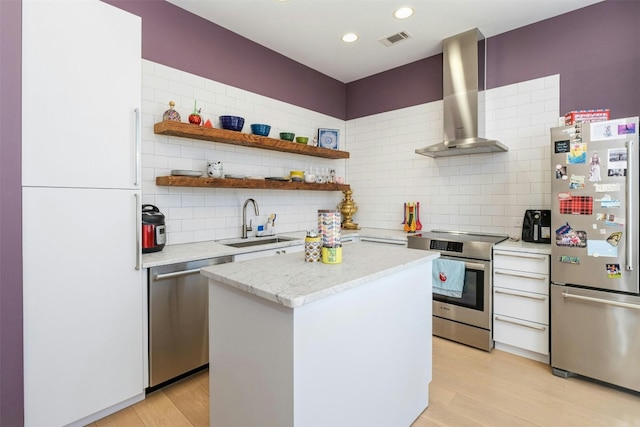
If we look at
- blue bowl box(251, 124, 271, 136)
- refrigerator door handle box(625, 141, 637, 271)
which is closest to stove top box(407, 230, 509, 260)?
refrigerator door handle box(625, 141, 637, 271)

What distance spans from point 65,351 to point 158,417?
2.14 feet

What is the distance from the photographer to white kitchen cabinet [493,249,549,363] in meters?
2.52

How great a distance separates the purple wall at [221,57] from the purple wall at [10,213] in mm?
1090

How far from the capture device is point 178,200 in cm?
280

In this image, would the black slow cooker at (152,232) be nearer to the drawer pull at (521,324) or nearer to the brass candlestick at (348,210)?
the brass candlestick at (348,210)

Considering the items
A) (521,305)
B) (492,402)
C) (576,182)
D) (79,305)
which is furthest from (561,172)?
(79,305)

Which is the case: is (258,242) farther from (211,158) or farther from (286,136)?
(286,136)

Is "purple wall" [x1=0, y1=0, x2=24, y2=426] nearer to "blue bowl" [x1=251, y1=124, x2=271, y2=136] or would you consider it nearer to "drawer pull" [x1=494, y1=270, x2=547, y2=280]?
"blue bowl" [x1=251, y1=124, x2=271, y2=136]

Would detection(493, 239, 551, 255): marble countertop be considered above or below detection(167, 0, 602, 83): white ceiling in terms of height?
below

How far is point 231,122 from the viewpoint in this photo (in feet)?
9.61

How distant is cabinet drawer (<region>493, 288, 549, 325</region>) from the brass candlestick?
1.87 m

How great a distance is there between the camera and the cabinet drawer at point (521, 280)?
99.0 inches

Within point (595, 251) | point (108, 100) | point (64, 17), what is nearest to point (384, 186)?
point (595, 251)

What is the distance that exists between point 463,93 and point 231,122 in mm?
2317
